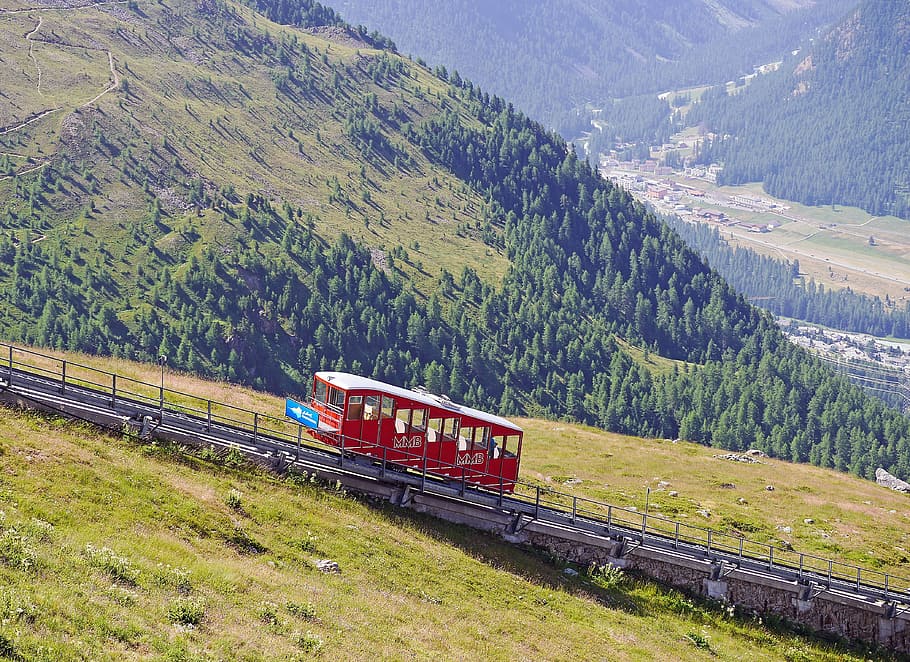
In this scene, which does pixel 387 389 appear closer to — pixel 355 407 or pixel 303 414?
pixel 355 407

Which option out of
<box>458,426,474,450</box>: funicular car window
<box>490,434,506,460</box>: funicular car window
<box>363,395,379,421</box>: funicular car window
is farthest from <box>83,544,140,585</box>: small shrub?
<box>490,434,506,460</box>: funicular car window

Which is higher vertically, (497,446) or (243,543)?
(497,446)

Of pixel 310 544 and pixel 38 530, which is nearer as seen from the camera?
pixel 38 530

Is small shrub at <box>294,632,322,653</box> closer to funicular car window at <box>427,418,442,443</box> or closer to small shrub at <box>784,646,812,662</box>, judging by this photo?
funicular car window at <box>427,418,442,443</box>

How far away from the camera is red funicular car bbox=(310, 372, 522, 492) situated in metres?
47.2

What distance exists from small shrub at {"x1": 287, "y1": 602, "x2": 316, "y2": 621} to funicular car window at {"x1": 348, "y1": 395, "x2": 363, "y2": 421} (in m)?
16.6

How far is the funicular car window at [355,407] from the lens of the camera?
47031 millimetres

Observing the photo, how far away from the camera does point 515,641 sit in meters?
36.2

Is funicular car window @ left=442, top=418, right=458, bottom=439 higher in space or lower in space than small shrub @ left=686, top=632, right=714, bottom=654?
higher

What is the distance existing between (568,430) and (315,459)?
52.9 metres

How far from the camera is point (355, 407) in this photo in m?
47.2

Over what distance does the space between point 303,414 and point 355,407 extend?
10.9 feet

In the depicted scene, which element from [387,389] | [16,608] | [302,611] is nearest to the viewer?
[16,608]

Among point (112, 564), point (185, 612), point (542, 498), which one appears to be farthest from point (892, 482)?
point (112, 564)
